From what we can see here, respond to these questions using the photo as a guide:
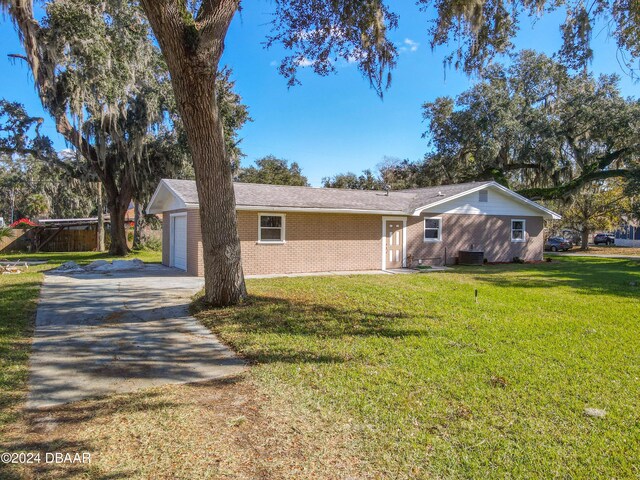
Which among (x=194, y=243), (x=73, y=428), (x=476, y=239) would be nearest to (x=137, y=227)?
(x=194, y=243)

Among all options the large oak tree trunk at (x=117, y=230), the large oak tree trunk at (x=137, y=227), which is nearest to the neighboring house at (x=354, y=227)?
the large oak tree trunk at (x=117, y=230)

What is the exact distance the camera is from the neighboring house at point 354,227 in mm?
13516

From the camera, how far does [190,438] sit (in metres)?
3.21

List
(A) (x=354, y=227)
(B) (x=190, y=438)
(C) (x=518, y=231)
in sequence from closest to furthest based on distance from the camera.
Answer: (B) (x=190, y=438), (A) (x=354, y=227), (C) (x=518, y=231)

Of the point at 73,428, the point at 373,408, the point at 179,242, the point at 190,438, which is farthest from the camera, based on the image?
the point at 179,242

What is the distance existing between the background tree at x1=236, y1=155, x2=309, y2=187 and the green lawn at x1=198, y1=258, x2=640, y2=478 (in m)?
32.3

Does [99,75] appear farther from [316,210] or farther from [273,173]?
[273,173]

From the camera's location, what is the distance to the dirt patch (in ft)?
9.17

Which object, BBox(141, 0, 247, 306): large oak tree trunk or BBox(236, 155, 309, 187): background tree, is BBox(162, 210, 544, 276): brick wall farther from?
BBox(236, 155, 309, 187): background tree

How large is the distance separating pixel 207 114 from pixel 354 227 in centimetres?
913

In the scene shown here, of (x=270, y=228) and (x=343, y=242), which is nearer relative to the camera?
(x=270, y=228)

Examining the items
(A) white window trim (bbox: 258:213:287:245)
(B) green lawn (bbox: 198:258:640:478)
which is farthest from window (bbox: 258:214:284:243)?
(B) green lawn (bbox: 198:258:640:478)

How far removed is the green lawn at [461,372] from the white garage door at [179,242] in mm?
6429

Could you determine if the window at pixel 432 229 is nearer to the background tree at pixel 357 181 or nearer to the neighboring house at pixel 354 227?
the neighboring house at pixel 354 227
